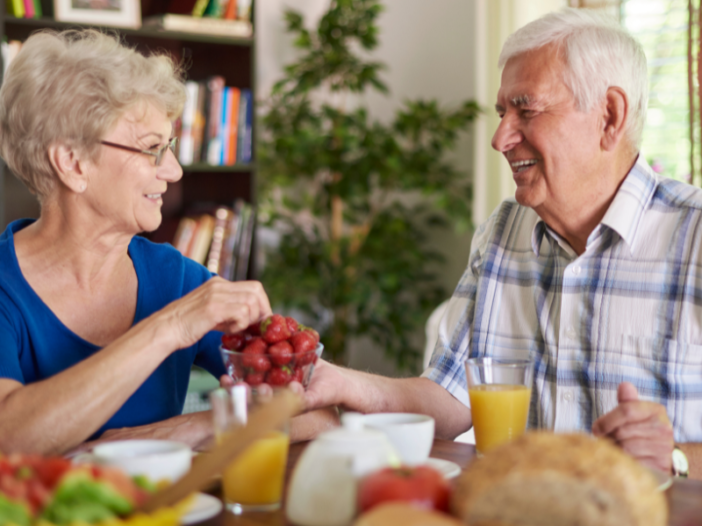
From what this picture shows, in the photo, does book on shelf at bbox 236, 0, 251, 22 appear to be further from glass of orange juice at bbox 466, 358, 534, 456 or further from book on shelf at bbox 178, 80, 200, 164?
glass of orange juice at bbox 466, 358, 534, 456

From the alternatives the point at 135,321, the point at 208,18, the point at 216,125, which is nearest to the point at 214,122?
the point at 216,125

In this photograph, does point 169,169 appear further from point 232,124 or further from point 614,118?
point 232,124

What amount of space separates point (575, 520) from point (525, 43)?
114cm

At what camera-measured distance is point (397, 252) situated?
3637 millimetres

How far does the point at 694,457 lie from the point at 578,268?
41 centimetres

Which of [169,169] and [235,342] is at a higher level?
[169,169]

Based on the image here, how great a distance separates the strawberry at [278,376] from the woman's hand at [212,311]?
0.47 feet

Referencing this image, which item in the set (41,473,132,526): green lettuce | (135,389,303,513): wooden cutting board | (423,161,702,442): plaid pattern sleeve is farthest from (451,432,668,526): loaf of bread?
(423,161,702,442): plaid pattern sleeve

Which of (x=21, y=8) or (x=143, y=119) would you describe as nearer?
(x=143, y=119)

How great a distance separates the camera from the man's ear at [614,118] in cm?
151

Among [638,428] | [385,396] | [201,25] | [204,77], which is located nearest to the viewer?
[638,428]

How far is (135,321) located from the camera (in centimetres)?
154

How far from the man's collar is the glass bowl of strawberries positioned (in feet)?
2.08

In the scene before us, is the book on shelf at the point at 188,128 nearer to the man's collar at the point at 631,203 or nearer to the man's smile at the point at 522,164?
the man's smile at the point at 522,164
